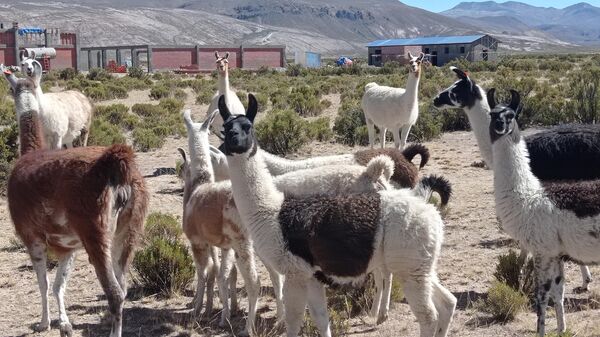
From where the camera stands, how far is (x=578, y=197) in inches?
200

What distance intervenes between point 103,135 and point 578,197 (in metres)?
11.8

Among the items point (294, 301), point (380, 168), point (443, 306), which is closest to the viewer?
point (294, 301)

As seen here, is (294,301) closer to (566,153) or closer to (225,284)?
(225,284)

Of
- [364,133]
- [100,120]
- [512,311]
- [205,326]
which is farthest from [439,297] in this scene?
[100,120]

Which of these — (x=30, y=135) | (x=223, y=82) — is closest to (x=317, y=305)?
(x=30, y=135)

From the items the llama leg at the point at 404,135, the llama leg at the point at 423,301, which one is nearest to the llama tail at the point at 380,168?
the llama leg at the point at 423,301

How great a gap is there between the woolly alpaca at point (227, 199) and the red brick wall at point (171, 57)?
56437 mm

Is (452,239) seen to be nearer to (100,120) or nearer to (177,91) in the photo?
(100,120)

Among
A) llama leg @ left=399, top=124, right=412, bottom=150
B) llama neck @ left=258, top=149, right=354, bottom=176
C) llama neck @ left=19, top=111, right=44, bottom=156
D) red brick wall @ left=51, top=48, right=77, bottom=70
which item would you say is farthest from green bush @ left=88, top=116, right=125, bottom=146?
red brick wall @ left=51, top=48, right=77, bottom=70

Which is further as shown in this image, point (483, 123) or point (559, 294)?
point (483, 123)

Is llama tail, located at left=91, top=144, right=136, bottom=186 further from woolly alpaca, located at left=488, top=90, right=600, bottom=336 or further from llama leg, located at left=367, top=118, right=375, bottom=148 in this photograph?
llama leg, located at left=367, top=118, right=375, bottom=148

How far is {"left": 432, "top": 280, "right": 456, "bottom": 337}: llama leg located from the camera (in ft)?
15.7

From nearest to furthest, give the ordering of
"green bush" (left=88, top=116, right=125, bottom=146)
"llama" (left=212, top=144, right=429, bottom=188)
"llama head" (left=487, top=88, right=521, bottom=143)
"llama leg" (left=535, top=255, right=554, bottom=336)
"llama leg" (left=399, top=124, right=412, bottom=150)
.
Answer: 1. "llama leg" (left=535, top=255, right=554, bottom=336)
2. "llama head" (left=487, top=88, right=521, bottom=143)
3. "llama" (left=212, top=144, right=429, bottom=188)
4. "llama leg" (left=399, top=124, right=412, bottom=150)
5. "green bush" (left=88, top=116, right=125, bottom=146)

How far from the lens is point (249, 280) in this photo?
5.54m
